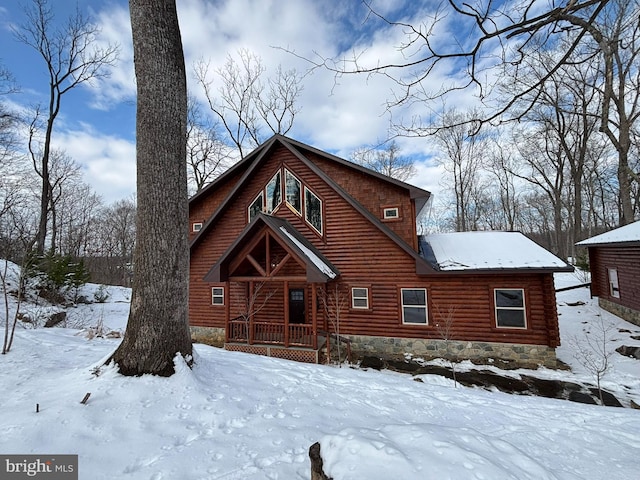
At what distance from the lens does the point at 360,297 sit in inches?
401

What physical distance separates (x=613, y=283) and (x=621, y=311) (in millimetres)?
1292

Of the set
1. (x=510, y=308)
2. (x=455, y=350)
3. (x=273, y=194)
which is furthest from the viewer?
(x=273, y=194)

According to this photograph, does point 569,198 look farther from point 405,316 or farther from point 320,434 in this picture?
point 320,434

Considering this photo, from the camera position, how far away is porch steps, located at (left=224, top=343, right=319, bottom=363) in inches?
347

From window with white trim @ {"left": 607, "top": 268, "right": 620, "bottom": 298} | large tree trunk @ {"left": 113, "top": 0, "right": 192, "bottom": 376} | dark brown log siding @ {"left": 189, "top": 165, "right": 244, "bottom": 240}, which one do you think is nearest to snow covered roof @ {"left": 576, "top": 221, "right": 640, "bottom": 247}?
window with white trim @ {"left": 607, "top": 268, "right": 620, "bottom": 298}

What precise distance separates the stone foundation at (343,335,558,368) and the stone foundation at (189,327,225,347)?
519 cm

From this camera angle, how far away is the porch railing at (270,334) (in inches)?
360

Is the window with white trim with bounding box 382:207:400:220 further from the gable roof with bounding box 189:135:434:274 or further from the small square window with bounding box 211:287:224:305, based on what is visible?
the small square window with bounding box 211:287:224:305

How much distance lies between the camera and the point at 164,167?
14.4 ft

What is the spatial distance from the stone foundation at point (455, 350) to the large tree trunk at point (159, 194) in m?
6.94

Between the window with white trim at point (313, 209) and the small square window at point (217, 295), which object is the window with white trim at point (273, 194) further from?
the small square window at point (217, 295)

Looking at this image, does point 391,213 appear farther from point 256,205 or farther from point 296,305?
point 256,205

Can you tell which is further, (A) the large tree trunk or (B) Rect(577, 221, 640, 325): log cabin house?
(B) Rect(577, 221, 640, 325): log cabin house

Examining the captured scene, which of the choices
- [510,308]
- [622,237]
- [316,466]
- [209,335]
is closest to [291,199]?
[209,335]
